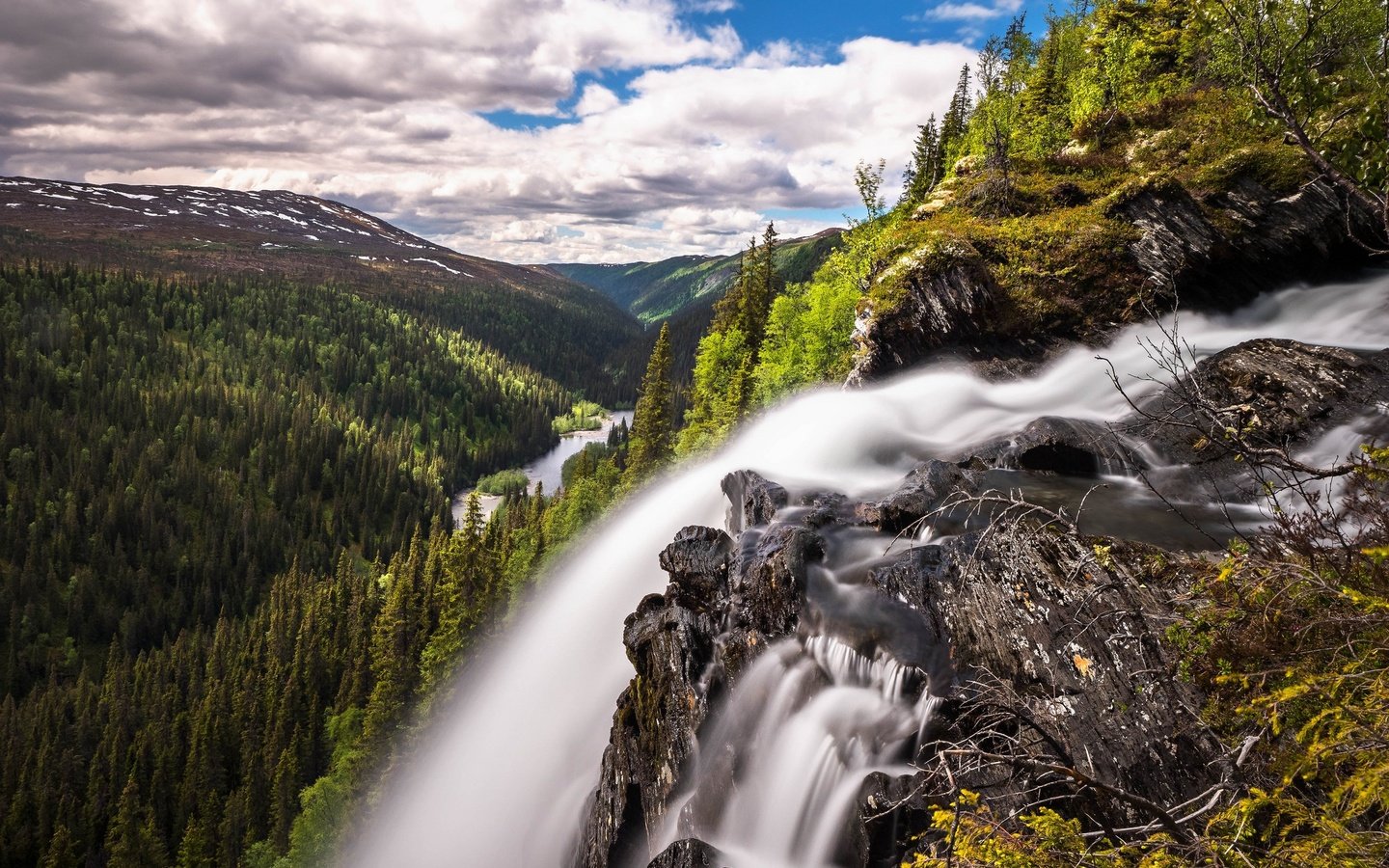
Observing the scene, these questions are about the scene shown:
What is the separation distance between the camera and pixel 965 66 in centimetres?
8269

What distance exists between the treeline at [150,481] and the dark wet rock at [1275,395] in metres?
120

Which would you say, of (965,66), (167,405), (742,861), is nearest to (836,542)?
(742,861)

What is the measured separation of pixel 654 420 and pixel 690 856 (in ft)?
148

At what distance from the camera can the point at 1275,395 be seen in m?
19.1

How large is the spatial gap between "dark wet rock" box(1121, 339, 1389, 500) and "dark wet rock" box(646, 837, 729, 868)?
15498 mm

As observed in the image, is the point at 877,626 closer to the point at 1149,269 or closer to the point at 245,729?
the point at 1149,269

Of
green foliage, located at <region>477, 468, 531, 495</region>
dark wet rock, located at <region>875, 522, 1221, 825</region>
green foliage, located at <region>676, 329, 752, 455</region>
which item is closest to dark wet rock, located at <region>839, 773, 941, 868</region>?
dark wet rock, located at <region>875, 522, 1221, 825</region>

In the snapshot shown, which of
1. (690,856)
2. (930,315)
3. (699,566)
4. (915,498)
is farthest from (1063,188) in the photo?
(690,856)

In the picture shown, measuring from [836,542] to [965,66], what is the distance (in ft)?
286

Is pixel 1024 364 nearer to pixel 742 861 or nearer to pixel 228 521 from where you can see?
pixel 742 861

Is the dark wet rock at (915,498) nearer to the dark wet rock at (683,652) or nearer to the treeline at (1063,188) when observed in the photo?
the dark wet rock at (683,652)

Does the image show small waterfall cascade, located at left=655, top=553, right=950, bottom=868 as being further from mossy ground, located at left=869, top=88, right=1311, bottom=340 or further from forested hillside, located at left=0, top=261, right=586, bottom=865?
forested hillside, located at left=0, top=261, right=586, bottom=865

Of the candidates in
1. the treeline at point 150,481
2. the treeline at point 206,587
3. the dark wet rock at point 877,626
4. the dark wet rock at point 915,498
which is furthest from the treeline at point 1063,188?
the treeline at point 150,481

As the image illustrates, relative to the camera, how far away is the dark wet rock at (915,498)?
17141 millimetres
